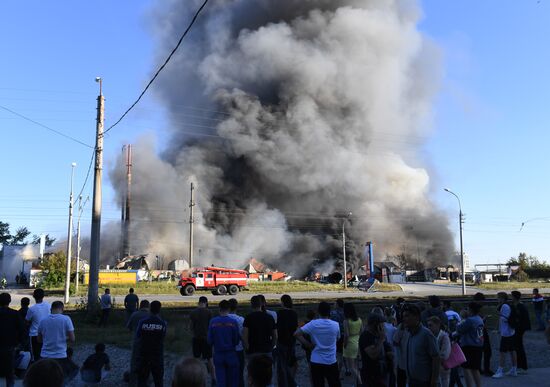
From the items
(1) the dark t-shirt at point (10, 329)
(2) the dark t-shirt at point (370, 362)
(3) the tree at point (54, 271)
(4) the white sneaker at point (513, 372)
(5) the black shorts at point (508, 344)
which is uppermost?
(3) the tree at point (54, 271)

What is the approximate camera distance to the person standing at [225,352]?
21.4 feet

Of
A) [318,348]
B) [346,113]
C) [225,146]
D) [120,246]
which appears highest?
[346,113]

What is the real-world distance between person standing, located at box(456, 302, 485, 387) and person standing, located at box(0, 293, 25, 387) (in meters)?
6.24

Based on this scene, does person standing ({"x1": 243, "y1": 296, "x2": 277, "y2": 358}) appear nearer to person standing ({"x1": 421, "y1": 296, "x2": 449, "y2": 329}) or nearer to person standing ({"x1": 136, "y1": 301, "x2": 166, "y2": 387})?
person standing ({"x1": 136, "y1": 301, "x2": 166, "y2": 387})

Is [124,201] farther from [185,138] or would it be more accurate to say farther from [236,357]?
[236,357]

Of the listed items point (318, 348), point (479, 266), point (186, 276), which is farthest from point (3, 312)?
point (479, 266)

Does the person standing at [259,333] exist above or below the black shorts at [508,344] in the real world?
above

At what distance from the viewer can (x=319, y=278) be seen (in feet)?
207

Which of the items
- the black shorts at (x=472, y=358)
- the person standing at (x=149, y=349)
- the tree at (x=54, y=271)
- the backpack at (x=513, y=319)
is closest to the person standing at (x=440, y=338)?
the black shorts at (x=472, y=358)

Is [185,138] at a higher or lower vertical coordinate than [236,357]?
higher

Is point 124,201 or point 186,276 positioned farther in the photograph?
point 124,201

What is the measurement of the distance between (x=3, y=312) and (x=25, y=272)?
58.8 meters

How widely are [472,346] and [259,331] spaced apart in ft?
10.9

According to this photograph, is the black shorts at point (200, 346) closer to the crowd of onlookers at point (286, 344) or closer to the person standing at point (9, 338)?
the crowd of onlookers at point (286, 344)
